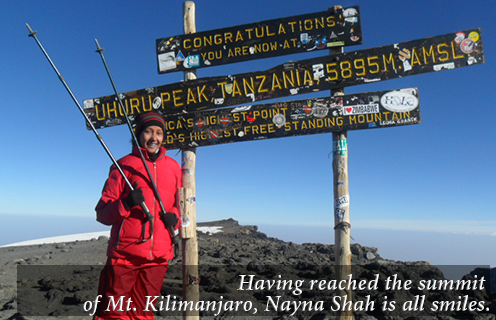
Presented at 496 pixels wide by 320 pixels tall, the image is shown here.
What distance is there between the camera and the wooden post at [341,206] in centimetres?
531

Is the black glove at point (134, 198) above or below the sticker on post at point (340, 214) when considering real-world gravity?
above

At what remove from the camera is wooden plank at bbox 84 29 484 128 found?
523cm

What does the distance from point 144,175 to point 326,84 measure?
129 inches

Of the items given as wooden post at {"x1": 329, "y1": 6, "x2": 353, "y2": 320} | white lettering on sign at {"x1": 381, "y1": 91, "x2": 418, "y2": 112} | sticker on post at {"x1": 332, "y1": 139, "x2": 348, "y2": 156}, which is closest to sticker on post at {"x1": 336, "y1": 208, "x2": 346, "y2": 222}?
wooden post at {"x1": 329, "y1": 6, "x2": 353, "y2": 320}

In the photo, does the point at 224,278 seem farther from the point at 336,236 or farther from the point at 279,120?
the point at 279,120

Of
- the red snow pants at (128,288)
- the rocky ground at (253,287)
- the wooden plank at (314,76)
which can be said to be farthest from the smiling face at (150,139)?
the rocky ground at (253,287)

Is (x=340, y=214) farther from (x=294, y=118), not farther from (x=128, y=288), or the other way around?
(x=128, y=288)

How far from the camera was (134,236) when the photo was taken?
386cm

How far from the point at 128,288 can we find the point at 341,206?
132 inches

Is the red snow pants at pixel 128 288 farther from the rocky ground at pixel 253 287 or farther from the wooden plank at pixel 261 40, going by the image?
the wooden plank at pixel 261 40

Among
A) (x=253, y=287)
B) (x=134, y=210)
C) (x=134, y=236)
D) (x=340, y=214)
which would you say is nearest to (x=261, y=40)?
(x=340, y=214)

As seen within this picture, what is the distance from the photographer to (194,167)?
5816 mm

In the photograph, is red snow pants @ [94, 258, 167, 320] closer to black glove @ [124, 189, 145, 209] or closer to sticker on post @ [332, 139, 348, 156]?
black glove @ [124, 189, 145, 209]

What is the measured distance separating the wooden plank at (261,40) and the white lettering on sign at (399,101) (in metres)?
1.09
